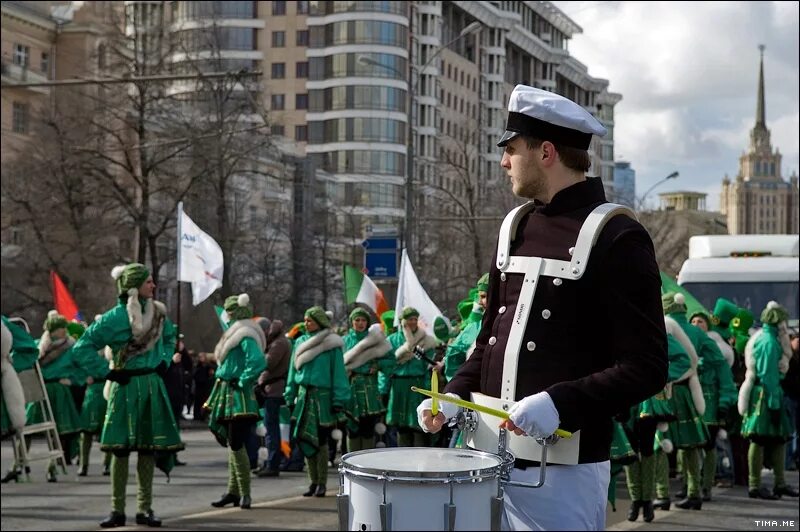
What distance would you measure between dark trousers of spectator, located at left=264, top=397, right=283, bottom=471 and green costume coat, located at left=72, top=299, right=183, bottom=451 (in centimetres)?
591

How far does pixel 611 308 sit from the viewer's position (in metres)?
3.88

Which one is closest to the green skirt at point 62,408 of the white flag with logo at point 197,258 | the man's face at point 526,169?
the white flag with logo at point 197,258

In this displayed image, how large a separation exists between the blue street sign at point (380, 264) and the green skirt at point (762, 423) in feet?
44.5

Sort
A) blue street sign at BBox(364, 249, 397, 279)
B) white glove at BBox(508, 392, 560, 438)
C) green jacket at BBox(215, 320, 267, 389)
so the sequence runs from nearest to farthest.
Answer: white glove at BBox(508, 392, 560, 438) → green jacket at BBox(215, 320, 267, 389) → blue street sign at BBox(364, 249, 397, 279)

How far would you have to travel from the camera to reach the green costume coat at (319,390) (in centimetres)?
1420

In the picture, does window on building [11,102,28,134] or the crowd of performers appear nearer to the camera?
the crowd of performers

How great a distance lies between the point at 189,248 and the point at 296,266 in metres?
24.5

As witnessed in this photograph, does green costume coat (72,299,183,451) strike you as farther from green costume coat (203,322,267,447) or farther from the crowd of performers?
green costume coat (203,322,267,447)

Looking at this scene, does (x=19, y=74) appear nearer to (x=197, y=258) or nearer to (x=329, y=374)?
(x=197, y=258)

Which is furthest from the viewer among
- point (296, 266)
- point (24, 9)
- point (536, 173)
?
point (24, 9)

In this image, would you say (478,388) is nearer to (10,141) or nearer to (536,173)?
(536,173)

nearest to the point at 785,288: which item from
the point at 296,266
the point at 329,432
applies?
the point at 329,432

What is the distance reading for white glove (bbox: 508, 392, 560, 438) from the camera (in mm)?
3691

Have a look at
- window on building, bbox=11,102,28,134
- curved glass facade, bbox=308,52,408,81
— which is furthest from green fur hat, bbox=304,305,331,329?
curved glass facade, bbox=308,52,408,81
